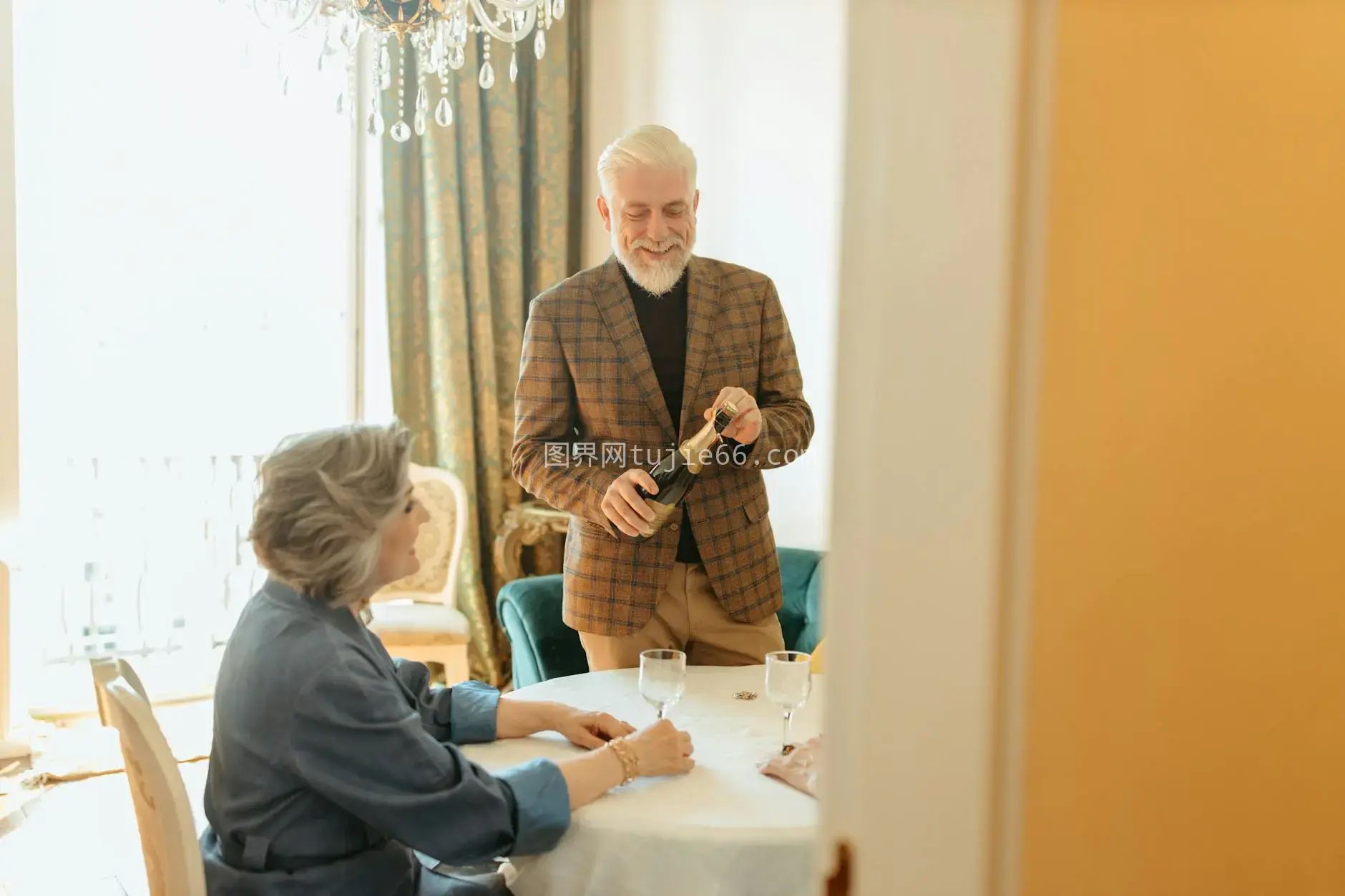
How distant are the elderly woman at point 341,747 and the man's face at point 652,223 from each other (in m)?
0.79

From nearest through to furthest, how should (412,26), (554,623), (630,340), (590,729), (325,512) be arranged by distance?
(325,512) < (590,729) < (630,340) < (412,26) < (554,623)

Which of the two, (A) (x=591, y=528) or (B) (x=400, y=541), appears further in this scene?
(A) (x=591, y=528)

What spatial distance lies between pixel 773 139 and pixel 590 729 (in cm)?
258

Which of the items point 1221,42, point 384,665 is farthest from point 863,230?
point 384,665

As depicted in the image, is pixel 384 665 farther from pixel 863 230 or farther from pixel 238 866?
pixel 863 230

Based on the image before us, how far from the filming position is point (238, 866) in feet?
4.94

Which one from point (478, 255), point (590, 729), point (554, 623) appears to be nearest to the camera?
point (590, 729)

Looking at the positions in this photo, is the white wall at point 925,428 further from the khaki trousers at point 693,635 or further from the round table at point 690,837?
the khaki trousers at point 693,635

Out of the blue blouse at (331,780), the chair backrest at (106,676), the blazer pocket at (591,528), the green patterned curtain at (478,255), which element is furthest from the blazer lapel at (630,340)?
the green patterned curtain at (478,255)

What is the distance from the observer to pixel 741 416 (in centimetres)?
206

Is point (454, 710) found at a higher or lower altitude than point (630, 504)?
lower

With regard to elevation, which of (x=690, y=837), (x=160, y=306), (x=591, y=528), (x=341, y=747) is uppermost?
(x=160, y=306)

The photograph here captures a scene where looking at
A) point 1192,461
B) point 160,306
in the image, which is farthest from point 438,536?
point 1192,461

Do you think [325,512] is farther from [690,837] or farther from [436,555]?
[436,555]
